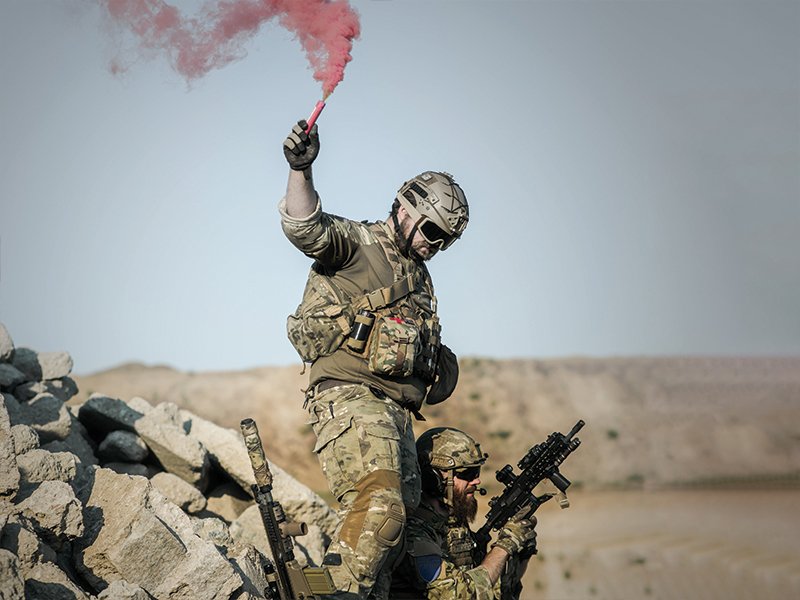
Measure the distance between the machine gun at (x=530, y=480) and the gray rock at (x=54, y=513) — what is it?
2955 mm

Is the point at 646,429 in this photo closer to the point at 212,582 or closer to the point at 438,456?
the point at 438,456

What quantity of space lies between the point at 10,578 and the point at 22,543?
17.2 inches

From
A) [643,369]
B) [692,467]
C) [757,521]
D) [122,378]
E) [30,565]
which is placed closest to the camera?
[30,565]

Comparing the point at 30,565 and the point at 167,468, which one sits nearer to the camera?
the point at 30,565

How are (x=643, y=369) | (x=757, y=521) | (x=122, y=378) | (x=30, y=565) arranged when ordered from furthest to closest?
(x=122, y=378) → (x=643, y=369) → (x=757, y=521) → (x=30, y=565)

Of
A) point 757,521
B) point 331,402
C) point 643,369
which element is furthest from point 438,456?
point 643,369

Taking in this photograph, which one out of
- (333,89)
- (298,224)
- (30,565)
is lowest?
(30,565)

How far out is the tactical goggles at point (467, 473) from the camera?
800cm

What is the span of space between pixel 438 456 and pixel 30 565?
2875 mm

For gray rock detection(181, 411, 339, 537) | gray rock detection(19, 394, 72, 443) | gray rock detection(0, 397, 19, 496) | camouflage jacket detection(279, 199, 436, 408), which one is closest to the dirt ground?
gray rock detection(181, 411, 339, 537)

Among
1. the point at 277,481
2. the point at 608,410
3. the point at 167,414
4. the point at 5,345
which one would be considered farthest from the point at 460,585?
the point at 608,410

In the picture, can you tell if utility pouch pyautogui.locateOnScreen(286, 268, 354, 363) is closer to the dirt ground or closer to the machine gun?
the machine gun

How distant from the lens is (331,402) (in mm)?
7031

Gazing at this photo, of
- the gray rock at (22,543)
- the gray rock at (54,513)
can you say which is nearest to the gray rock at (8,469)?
the gray rock at (54,513)
